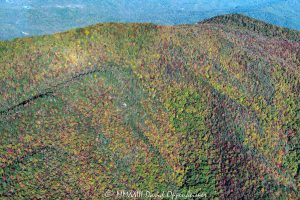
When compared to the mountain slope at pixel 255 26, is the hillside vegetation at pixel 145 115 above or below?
below

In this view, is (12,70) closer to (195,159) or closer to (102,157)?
(102,157)

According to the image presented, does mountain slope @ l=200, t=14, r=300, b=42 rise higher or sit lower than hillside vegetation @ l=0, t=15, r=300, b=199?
higher

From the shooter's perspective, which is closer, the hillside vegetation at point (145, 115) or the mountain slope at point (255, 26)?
the hillside vegetation at point (145, 115)

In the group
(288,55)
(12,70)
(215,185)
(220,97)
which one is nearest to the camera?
(215,185)

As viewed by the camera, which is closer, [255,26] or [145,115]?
[145,115]

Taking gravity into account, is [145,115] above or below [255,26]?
below

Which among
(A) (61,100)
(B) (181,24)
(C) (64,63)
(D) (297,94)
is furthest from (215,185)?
(B) (181,24)

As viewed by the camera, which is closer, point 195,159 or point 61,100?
point 195,159

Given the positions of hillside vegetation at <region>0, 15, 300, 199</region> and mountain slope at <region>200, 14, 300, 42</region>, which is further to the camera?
mountain slope at <region>200, 14, 300, 42</region>
